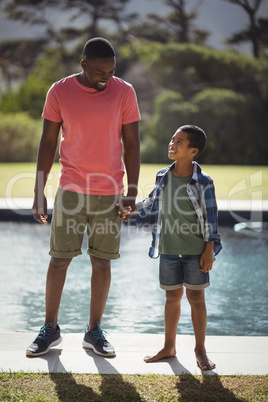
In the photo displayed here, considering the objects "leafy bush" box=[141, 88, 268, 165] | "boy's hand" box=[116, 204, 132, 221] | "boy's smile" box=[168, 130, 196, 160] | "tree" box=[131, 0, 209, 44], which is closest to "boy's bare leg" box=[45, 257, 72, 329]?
"boy's hand" box=[116, 204, 132, 221]

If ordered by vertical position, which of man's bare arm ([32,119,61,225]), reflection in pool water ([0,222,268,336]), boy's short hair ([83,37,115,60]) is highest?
boy's short hair ([83,37,115,60])

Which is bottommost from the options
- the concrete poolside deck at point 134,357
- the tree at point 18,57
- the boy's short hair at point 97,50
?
the concrete poolside deck at point 134,357

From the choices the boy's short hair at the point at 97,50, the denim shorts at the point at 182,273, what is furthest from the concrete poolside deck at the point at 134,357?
the boy's short hair at the point at 97,50

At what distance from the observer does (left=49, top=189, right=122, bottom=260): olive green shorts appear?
2.27 m

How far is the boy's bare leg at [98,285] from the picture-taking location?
7.72 feet

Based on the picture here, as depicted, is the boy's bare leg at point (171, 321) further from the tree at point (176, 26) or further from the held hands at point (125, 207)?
the tree at point (176, 26)

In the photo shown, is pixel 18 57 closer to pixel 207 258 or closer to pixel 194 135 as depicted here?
pixel 194 135

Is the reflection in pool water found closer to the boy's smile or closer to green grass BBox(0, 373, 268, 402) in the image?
green grass BBox(0, 373, 268, 402)

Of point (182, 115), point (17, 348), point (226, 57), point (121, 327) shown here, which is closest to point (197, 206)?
point (17, 348)

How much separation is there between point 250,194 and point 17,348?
21.7 ft

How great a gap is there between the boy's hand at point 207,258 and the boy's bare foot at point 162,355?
0.36 meters

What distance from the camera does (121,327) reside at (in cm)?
308

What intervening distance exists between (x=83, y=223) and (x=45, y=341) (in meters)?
0.51

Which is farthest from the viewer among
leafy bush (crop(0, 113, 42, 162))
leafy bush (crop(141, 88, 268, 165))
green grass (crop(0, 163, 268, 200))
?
leafy bush (crop(141, 88, 268, 165))
